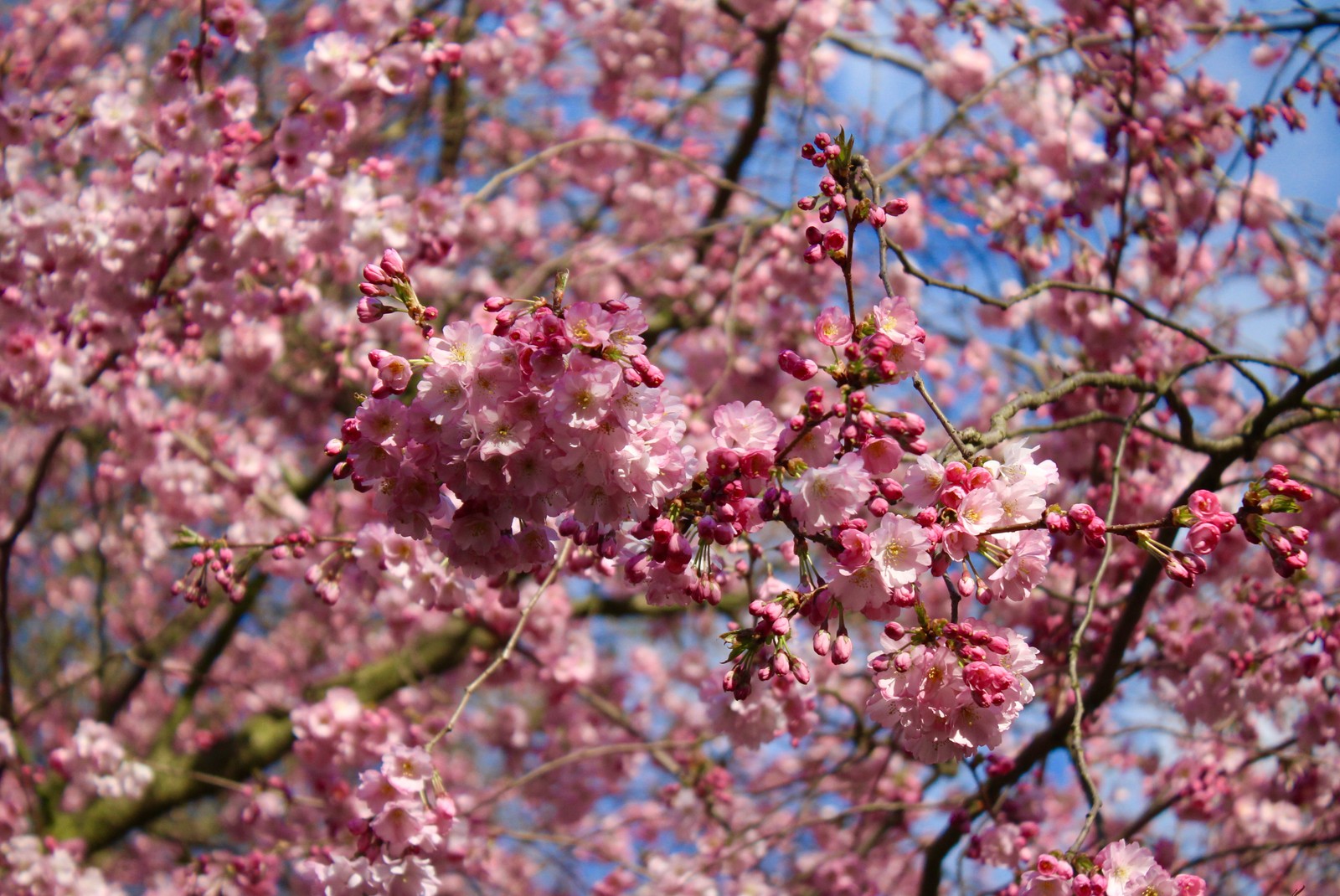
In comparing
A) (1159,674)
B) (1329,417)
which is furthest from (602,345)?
(1159,674)

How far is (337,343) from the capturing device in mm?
3461

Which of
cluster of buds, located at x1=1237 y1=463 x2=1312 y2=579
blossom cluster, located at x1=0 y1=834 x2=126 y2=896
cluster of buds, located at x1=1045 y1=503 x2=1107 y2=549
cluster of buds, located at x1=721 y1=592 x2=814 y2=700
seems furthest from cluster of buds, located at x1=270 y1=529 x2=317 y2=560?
blossom cluster, located at x1=0 y1=834 x2=126 y2=896

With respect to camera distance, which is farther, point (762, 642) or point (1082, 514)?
point (762, 642)

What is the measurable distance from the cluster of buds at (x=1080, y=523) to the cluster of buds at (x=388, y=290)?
1007 millimetres

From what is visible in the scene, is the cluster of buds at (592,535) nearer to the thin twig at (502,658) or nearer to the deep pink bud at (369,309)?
the thin twig at (502,658)

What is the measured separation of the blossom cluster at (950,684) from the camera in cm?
150

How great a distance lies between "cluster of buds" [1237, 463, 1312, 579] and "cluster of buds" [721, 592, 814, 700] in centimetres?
65

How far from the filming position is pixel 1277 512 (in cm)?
150

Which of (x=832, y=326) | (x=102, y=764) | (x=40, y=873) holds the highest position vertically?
(x=832, y=326)

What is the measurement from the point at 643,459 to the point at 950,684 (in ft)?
1.95

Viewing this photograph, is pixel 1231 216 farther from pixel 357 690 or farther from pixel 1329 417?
pixel 357 690

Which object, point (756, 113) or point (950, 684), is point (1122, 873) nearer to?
point (950, 684)

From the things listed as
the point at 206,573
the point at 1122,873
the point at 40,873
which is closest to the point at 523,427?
the point at 206,573

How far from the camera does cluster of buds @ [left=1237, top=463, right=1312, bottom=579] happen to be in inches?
59.0
